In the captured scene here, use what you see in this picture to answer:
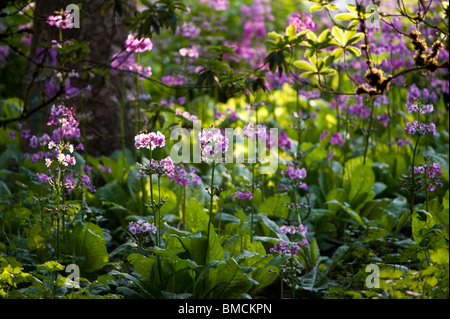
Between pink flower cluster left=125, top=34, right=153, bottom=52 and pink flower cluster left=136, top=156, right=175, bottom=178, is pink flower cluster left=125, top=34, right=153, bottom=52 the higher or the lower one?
the higher one

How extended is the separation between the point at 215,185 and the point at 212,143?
0.25 metres

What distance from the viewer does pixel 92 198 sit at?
136 inches

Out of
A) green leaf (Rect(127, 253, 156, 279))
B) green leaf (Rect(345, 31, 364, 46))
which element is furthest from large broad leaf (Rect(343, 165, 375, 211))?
green leaf (Rect(127, 253, 156, 279))

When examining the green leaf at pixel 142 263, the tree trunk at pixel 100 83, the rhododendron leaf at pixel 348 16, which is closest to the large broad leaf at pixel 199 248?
the green leaf at pixel 142 263

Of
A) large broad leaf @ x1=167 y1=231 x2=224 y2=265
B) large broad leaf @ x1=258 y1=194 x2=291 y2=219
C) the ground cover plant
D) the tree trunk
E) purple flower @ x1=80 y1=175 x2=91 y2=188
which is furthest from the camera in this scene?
the tree trunk

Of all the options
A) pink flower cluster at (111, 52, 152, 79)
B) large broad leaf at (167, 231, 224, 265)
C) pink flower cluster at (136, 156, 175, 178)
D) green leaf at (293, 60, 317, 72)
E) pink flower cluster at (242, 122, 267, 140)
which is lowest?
large broad leaf at (167, 231, 224, 265)

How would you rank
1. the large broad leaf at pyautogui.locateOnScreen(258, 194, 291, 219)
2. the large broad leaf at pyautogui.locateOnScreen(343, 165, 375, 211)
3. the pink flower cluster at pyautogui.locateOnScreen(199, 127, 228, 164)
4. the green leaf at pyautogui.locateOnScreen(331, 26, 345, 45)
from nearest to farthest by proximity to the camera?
the pink flower cluster at pyautogui.locateOnScreen(199, 127, 228, 164) → the green leaf at pyautogui.locateOnScreen(331, 26, 345, 45) → the large broad leaf at pyautogui.locateOnScreen(258, 194, 291, 219) → the large broad leaf at pyautogui.locateOnScreen(343, 165, 375, 211)

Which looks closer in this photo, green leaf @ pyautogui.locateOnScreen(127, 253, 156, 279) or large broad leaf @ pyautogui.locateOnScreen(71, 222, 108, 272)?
green leaf @ pyautogui.locateOnScreen(127, 253, 156, 279)

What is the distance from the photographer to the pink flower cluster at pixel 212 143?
221 cm

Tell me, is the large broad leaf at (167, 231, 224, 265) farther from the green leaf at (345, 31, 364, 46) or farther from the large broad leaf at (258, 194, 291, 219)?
the green leaf at (345, 31, 364, 46)

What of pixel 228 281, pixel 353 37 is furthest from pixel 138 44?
pixel 228 281

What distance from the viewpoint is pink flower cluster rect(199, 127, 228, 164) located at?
7.25 feet

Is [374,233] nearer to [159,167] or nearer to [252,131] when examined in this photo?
[252,131]
